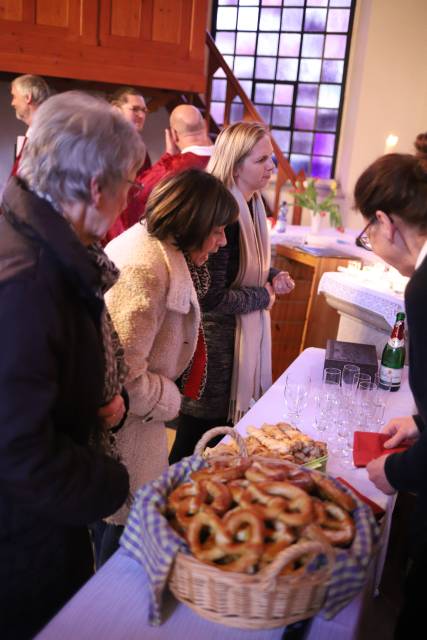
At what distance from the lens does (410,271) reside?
148 cm

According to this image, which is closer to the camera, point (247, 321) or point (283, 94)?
point (247, 321)

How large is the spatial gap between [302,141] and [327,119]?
446 millimetres

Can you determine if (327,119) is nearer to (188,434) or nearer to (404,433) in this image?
(188,434)

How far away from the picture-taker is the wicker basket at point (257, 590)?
0.88 m

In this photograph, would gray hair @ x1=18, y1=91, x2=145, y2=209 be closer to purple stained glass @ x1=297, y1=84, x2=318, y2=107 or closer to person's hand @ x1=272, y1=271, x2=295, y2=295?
person's hand @ x1=272, y1=271, x2=295, y2=295

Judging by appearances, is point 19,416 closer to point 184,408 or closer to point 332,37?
point 184,408

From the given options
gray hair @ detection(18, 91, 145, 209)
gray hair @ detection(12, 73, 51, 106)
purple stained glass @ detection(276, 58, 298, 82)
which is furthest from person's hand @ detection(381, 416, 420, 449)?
purple stained glass @ detection(276, 58, 298, 82)

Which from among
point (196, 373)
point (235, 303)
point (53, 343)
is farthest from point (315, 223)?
point (53, 343)

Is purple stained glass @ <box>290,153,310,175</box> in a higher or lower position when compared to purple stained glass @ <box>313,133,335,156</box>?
lower

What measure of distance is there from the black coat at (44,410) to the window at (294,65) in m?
7.24

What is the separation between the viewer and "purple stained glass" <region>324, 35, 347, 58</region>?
299 inches

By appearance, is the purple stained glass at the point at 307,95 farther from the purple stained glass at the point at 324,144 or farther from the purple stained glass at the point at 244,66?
the purple stained glass at the point at 244,66

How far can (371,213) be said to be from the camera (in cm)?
146

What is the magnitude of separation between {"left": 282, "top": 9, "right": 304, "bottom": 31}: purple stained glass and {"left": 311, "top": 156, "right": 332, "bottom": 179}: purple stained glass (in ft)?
5.62
